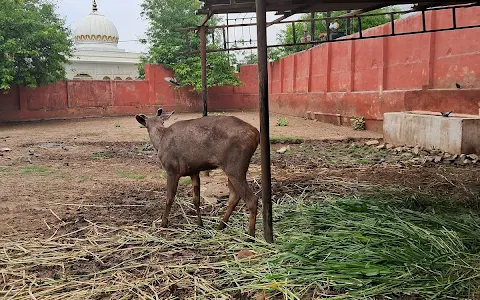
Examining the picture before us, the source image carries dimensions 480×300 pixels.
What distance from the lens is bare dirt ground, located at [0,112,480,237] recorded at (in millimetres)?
5980

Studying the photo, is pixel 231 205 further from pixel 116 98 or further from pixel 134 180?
pixel 116 98

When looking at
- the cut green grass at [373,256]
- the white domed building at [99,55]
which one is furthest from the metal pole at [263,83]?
the white domed building at [99,55]

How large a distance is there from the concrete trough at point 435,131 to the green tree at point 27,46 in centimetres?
1694

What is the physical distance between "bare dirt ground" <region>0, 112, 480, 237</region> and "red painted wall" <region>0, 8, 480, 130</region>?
2672 mm

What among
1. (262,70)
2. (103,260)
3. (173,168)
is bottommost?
(103,260)

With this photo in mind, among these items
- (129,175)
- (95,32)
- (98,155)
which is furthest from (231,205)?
(95,32)

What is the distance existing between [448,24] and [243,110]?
21.6 metres

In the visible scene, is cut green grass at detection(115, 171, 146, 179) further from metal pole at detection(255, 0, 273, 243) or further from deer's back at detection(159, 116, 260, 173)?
metal pole at detection(255, 0, 273, 243)

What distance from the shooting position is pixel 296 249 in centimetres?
408

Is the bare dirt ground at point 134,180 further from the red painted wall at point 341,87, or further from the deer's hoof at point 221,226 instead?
the red painted wall at point 341,87

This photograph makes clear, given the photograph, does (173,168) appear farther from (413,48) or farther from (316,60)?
(316,60)

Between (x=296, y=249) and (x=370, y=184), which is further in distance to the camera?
(x=370, y=184)

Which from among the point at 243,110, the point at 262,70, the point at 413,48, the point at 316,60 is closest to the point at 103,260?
the point at 262,70

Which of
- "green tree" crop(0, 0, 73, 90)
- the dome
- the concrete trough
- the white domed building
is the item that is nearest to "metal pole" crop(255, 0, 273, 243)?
the concrete trough
